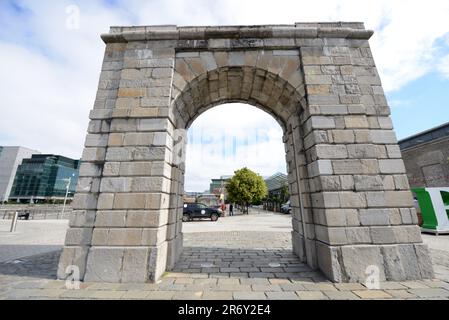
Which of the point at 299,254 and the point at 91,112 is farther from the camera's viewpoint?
the point at 299,254

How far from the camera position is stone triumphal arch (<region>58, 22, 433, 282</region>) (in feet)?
11.9

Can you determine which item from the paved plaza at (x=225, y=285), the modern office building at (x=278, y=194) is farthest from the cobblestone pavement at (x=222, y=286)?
the modern office building at (x=278, y=194)

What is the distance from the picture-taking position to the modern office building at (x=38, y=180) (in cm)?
5656

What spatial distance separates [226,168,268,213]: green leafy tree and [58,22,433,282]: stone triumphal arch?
21.1 m

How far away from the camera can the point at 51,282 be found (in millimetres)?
3484

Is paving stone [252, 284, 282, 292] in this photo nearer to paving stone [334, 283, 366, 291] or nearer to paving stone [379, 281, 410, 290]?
paving stone [334, 283, 366, 291]

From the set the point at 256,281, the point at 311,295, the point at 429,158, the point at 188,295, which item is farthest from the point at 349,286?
the point at 429,158

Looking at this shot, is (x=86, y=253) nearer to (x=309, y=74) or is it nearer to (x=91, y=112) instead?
(x=91, y=112)

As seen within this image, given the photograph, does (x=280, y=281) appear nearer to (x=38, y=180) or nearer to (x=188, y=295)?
(x=188, y=295)

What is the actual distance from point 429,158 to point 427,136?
2.81 m

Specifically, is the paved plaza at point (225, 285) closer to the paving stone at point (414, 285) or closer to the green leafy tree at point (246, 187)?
the paving stone at point (414, 285)
